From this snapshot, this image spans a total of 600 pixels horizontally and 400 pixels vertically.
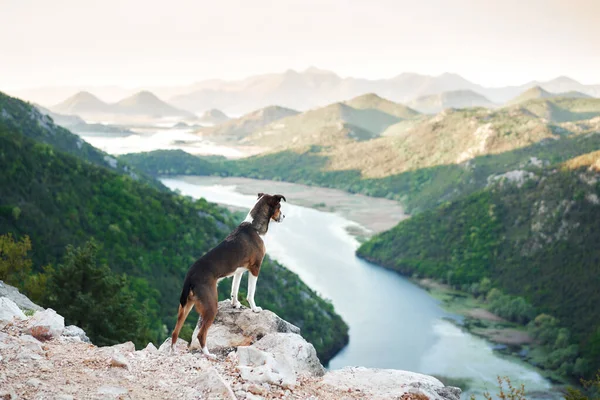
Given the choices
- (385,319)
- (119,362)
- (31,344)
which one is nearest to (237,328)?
(119,362)

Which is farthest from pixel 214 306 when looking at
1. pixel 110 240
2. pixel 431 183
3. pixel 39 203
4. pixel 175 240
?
pixel 431 183

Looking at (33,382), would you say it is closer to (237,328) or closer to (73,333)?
(73,333)

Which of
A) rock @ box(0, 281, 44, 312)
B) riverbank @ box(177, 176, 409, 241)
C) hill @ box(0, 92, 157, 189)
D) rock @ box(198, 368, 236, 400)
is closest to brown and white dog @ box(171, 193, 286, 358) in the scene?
rock @ box(198, 368, 236, 400)

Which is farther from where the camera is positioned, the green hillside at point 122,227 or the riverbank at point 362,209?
the riverbank at point 362,209

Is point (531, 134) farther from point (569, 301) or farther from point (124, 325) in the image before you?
point (124, 325)

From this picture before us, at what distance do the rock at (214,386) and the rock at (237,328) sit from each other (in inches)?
96.9

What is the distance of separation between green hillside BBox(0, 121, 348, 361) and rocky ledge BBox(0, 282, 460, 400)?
31733mm

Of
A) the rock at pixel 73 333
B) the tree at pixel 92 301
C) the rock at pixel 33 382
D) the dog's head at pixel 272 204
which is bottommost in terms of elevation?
the tree at pixel 92 301

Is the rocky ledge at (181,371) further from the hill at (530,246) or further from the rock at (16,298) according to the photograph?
the hill at (530,246)

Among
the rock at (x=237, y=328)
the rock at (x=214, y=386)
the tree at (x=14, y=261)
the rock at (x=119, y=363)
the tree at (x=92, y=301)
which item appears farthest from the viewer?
the tree at (x=14, y=261)

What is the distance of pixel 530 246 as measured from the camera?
9875cm

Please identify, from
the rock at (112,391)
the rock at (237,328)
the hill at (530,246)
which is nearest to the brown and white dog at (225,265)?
the rock at (237,328)

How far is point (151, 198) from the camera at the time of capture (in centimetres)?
6925

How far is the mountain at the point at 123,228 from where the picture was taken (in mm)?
47125
